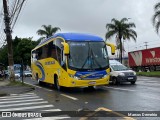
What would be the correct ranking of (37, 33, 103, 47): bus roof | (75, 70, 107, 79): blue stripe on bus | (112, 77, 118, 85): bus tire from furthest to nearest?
(112, 77, 118, 85): bus tire, (37, 33, 103, 47): bus roof, (75, 70, 107, 79): blue stripe on bus

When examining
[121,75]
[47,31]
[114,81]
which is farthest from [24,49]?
[121,75]

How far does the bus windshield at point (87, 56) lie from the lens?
16984 millimetres

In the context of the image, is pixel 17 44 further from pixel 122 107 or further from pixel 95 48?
pixel 122 107

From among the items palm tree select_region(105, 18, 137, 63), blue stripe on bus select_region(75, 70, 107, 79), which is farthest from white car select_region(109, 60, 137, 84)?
palm tree select_region(105, 18, 137, 63)

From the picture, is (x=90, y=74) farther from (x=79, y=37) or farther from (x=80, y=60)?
(x=79, y=37)

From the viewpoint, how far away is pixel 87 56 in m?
17.2

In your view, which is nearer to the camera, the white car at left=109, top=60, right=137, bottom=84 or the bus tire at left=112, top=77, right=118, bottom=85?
the white car at left=109, top=60, right=137, bottom=84

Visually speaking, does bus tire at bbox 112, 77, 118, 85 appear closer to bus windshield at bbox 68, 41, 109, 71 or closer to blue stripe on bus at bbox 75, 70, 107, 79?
bus windshield at bbox 68, 41, 109, 71

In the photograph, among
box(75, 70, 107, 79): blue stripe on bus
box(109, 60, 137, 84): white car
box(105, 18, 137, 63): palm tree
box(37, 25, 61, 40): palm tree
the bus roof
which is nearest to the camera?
box(75, 70, 107, 79): blue stripe on bus

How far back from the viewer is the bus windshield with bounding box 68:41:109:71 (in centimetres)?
1698

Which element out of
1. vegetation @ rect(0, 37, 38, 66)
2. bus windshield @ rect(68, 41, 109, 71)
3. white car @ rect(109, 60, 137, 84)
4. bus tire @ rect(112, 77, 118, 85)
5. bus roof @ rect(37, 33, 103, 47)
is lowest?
bus tire @ rect(112, 77, 118, 85)

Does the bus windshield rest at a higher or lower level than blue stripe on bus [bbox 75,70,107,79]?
higher

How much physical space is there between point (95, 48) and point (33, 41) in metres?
63.3

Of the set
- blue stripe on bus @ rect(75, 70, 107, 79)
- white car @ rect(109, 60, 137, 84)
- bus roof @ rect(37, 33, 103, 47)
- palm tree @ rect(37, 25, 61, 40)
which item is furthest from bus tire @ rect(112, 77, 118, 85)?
palm tree @ rect(37, 25, 61, 40)
